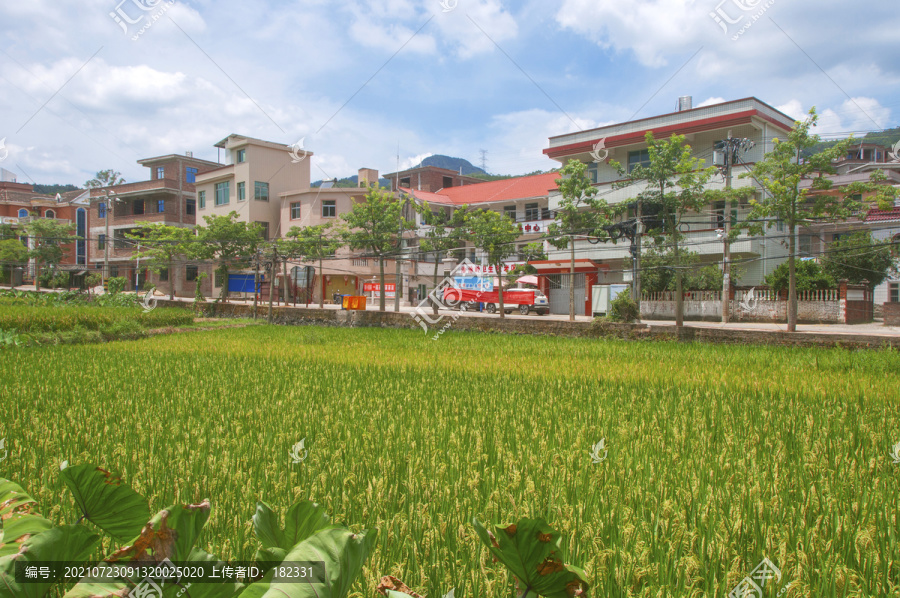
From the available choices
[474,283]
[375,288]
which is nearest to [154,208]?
[375,288]

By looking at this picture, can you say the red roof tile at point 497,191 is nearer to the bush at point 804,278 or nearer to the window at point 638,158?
the window at point 638,158

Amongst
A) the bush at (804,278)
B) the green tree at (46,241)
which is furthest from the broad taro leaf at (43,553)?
the green tree at (46,241)

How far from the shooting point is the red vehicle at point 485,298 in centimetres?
2352

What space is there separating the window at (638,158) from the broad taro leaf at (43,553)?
24092 millimetres

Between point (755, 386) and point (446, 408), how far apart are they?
12.8 ft

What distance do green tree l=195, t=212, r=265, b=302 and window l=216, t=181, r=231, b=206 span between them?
6.86m

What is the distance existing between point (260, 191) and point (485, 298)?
15.4 metres

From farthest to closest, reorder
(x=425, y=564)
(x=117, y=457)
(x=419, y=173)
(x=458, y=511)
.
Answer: (x=419, y=173) → (x=117, y=457) → (x=458, y=511) → (x=425, y=564)

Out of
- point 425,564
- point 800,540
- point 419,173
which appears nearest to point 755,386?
point 800,540

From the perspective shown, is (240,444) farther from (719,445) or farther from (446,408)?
(719,445)

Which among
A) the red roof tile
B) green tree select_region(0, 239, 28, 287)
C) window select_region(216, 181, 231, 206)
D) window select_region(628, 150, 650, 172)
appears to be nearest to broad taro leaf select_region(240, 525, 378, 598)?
window select_region(628, 150, 650, 172)

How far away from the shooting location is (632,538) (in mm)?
2131

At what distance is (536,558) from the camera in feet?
2.34

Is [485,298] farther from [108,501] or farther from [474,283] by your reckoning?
[108,501]
